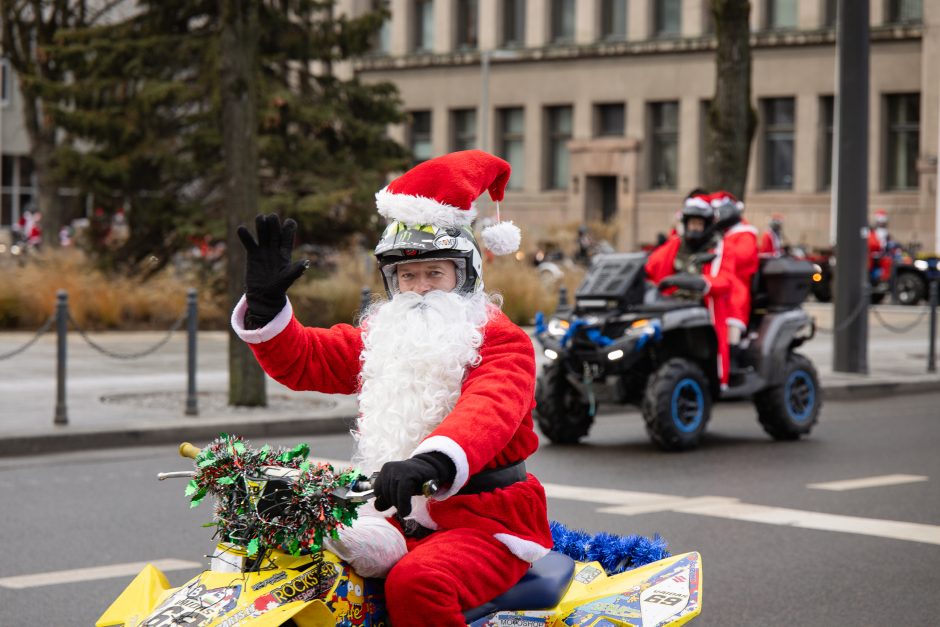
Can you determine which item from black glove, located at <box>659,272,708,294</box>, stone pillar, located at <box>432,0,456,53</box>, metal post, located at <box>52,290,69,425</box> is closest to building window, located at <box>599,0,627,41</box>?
stone pillar, located at <box>432,0,456,53</box>

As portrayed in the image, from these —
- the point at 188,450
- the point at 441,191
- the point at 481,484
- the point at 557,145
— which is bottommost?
the point at 481,484

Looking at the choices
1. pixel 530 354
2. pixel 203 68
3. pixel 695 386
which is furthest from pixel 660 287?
pixel 203 68

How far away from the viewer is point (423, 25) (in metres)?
58.1

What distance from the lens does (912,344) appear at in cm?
2348

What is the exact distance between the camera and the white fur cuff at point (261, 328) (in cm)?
425

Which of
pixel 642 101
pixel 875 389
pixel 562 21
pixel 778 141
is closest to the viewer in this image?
pixel 875 389

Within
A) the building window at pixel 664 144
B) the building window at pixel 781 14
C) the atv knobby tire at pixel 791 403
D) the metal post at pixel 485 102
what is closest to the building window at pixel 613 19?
the building window at pixel 664 144

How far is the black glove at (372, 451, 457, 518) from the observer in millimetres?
3584

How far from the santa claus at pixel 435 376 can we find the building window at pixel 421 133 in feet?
175

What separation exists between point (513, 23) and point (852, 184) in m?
38.8

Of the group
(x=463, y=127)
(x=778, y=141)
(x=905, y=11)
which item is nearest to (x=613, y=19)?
(x=463, y=127)

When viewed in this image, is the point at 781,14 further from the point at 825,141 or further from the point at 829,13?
the point at 825,141

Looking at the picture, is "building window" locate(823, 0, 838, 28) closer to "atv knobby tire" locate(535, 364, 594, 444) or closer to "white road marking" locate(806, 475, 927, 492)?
"atv knobby tire" locate(535, 364, 594, 444)

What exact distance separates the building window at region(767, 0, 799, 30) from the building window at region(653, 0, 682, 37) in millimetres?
3315
